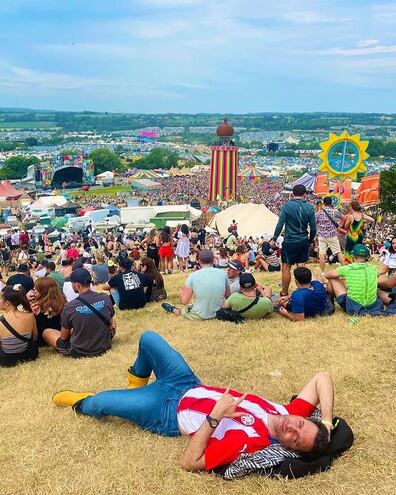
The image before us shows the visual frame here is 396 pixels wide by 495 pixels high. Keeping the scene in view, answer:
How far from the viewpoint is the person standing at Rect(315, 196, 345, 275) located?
769 centimetres

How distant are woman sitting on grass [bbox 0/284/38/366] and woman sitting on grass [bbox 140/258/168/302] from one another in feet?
7.92

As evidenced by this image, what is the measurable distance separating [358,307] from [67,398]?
10.1 feet

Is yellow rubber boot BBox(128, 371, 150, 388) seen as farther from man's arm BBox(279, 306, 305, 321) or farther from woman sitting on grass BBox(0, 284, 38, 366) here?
man's arm BBox(279, 306, 305, 321)

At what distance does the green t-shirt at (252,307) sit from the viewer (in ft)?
18.7

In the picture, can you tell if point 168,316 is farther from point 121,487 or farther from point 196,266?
point 196,266

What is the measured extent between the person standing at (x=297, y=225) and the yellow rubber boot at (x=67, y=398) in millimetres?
3006

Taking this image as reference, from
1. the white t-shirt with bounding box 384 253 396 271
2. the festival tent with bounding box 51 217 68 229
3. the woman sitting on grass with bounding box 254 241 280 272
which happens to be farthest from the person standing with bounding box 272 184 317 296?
the festival tent with bounding box 51 217 68 229

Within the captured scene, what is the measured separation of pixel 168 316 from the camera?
6598 mm

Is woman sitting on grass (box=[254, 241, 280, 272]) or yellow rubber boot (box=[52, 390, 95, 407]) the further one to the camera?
woman sitting on grass (box=[254, 241, 280, 272])

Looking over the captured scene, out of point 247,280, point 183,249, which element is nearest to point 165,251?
point 183,249

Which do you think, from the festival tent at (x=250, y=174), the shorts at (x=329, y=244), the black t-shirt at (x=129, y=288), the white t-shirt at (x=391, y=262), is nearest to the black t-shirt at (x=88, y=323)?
the black t-shirt at (x=129, y=288)

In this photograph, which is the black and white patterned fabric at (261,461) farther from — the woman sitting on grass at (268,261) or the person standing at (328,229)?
the woman sitting on grass at (268,261)

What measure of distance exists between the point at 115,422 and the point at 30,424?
64 centimetres

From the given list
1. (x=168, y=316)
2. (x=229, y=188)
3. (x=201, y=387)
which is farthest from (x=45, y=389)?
(x=229, y=188)
